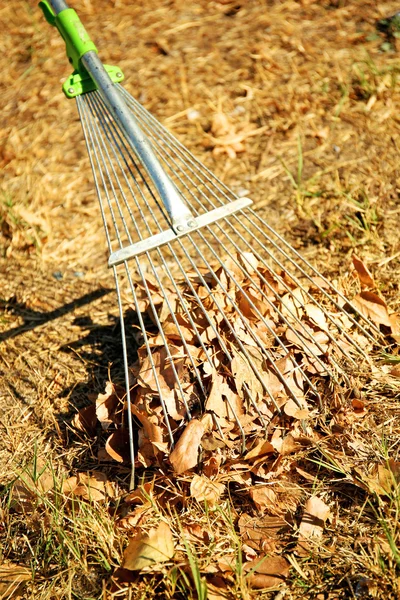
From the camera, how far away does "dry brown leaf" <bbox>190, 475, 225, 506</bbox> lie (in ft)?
5.94

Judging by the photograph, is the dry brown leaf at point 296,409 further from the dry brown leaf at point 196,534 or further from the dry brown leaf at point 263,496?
the dry brown leaf at point 196,534

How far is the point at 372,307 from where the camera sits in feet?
7.29

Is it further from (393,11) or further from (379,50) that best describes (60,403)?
(393,11)

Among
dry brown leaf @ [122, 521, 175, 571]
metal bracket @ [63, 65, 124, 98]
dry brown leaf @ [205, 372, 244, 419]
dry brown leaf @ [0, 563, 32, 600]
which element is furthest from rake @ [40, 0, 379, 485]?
dry brown leaf @ [0, 563, 32, 600]

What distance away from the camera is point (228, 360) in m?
1.99

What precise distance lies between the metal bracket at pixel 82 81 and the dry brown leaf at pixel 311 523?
1.81m

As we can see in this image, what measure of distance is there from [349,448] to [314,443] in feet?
0.38

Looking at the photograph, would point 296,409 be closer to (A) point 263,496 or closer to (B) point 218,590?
(A) point 263,496

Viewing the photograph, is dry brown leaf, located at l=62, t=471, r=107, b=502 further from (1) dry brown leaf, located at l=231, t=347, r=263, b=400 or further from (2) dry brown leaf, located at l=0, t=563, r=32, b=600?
(1) dry brown leaf, located at l=231, t=347, r=263, b=400

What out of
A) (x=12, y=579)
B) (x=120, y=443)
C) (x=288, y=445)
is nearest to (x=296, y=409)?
(x=288, y=445)

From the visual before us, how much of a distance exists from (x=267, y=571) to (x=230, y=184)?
6.53 feet

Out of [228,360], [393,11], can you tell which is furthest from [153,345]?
[393,11]

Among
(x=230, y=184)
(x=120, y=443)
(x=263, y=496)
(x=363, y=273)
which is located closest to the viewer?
(x=263, y=496)

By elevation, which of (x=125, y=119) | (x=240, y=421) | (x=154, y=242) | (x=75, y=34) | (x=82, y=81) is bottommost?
(x=240, y=421)
